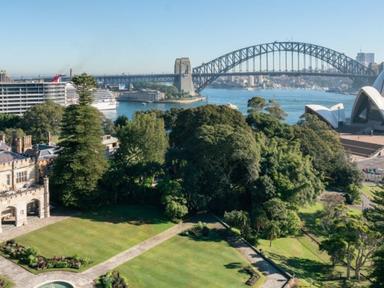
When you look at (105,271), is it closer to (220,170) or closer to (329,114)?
(220,170)

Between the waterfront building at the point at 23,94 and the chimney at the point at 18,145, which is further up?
the waterfront building at the point at 23,94

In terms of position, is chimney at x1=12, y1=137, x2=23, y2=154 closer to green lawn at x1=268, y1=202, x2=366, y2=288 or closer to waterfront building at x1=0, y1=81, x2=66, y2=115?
green lawn at x1=268, y1=202, x2=366, y2=288

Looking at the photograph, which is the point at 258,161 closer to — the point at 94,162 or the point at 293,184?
the point at 293,184

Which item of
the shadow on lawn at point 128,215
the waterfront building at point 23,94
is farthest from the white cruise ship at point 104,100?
the shadow on lawn at point 128,215

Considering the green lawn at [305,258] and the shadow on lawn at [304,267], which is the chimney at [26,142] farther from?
the shadow on lawn at [304,267]

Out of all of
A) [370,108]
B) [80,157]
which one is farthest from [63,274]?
[370,108]

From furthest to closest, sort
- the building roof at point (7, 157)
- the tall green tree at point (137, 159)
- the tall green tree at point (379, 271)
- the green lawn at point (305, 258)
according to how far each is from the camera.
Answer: the tall green tree at point (137, 159), the building roof at point (7, 157), the green lawn at point (305, 258), the tall green tree at point (379, 271)

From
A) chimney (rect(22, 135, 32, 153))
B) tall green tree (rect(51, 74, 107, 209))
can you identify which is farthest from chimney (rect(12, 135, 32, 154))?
tall green tree (rect(51, 74, 107, 209))
